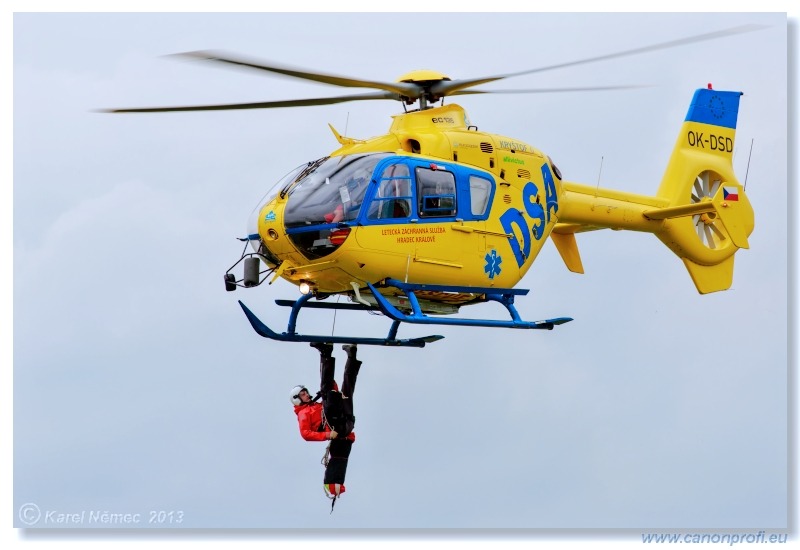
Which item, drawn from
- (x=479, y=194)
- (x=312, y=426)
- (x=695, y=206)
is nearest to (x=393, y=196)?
(x=479, y=194)

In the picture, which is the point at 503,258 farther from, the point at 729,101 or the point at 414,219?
the point at 729,101

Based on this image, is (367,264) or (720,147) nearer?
(367,264)

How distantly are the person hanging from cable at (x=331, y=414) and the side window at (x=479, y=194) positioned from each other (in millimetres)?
1884

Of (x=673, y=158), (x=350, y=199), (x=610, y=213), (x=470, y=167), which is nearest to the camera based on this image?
(x=350, y=199)

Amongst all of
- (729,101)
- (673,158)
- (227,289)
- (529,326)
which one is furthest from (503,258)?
(729,101)

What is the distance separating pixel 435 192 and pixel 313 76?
1.65 meters

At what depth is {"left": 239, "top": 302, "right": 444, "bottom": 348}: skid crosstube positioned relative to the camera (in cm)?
1529

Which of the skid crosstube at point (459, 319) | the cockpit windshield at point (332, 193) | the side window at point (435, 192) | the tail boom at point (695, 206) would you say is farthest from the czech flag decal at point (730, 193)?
the cockpit windshield at point (332, 193)

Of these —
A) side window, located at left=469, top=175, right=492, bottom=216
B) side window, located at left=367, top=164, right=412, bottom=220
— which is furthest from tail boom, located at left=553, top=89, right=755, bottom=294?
side window, located at left=367, top=164, right=412, bottom=220

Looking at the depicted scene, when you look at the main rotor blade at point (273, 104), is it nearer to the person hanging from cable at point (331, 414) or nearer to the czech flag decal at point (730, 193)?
the person hanging from cable at point (331, 414)

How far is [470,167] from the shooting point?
1548 cm

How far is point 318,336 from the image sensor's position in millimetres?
15578

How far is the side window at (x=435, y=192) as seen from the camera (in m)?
14.9

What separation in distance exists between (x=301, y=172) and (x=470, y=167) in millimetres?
1717
